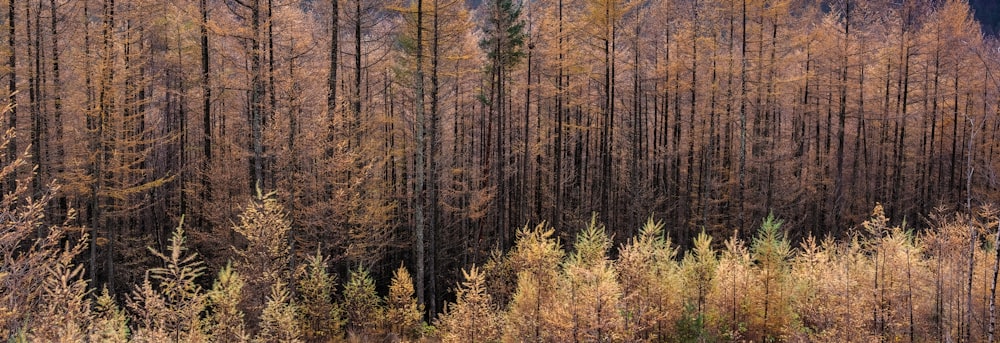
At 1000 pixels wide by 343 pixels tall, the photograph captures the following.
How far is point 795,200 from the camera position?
1076 inches

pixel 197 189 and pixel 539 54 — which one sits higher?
pixel 539 54

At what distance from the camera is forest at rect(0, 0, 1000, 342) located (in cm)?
1073

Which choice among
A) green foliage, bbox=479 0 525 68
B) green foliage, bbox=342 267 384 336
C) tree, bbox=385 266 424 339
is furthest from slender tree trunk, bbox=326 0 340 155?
green foliage, bbox=479 0 525 68

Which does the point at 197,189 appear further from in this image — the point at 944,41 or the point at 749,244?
the point at 944,41

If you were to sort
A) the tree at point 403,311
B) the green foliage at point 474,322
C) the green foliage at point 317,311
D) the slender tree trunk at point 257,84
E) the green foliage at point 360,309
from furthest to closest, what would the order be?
the green foliage at point 360,309 < the tree at point 403,311 < the green foliage at point 317,311 < the slender tree trunk at point 257,84 < the green foliage at point 474,322

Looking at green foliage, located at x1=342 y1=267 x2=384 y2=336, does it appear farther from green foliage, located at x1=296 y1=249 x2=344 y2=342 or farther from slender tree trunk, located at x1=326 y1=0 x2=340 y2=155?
slender tree trunk, located at x1=326 y1=0 x2=340 y2=155

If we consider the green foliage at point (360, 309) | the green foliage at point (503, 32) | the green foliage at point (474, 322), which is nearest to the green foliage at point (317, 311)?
the green foliage at point (360, 309)

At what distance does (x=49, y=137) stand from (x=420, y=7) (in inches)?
516

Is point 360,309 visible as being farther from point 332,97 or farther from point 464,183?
point 464,183

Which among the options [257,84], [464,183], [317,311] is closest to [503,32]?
[464,183]

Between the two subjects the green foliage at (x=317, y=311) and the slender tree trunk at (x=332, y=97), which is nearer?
the green foliage at (x=317, y=311)

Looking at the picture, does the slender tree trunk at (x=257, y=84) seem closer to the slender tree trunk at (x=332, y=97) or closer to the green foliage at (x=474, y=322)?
the slender tree trunk at (x=332, y=97)

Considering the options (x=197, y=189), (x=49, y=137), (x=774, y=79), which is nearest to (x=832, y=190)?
(x=774, y=79)

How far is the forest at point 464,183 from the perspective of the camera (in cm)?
1073
